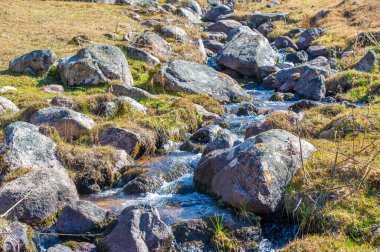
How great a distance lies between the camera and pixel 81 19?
2864 centimetres

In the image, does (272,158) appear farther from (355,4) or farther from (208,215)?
(355,4)

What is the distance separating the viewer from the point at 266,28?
32.2m

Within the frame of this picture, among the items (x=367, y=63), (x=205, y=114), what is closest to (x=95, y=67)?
(x=205, y=114)

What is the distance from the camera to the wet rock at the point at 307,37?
90.5 feet

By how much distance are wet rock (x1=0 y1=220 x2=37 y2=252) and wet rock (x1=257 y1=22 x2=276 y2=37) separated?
26074 millimetres

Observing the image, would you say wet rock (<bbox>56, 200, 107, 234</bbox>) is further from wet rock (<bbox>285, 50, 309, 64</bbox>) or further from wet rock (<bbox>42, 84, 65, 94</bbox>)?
wet rock (<bbox>285, 50, 309, 64</bbox>)

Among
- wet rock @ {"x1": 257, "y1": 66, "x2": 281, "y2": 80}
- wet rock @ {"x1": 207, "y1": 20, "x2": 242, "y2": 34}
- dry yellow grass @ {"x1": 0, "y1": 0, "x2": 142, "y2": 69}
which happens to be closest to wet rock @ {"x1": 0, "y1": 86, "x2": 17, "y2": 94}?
dry yellow grass @ {"x1": 0, "y1": 0, "x2": 142, "y2": 69}

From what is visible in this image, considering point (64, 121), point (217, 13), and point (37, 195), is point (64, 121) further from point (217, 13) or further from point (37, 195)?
point (217, 13)

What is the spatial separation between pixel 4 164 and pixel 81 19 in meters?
19.8

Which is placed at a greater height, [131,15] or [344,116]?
[344,116]

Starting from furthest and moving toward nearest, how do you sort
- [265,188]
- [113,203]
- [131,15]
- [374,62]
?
[131,15] < [374,62] < [113,203] < [265,188]

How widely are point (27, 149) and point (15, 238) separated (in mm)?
3688

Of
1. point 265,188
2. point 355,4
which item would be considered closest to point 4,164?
point 265,188

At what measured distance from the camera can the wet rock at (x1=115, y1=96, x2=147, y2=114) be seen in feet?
47.7
